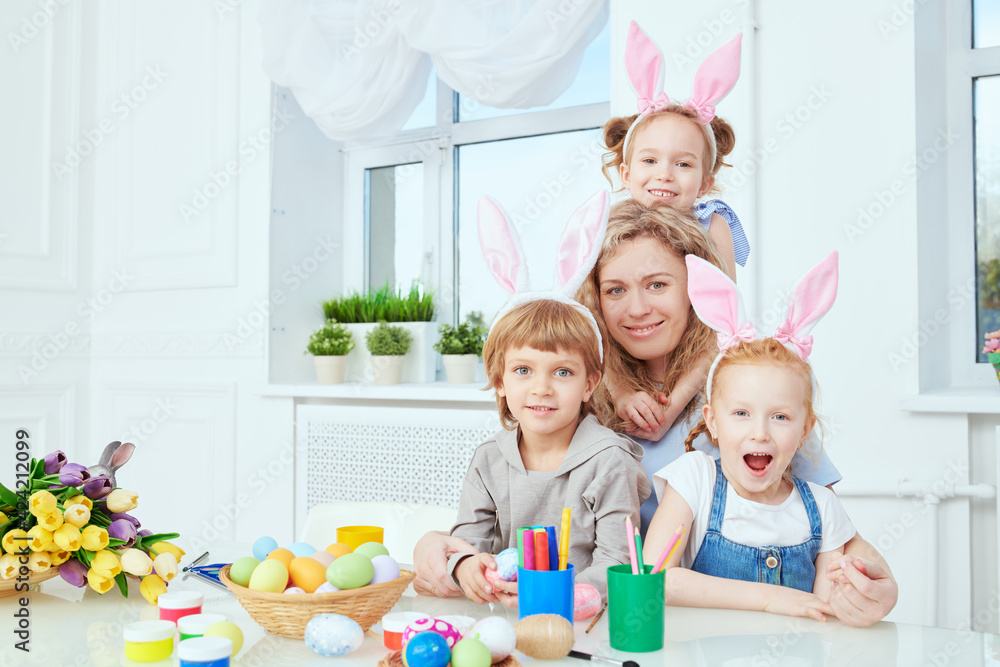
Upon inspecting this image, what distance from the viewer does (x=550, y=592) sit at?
2.91 feet

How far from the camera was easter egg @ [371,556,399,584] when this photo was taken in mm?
923

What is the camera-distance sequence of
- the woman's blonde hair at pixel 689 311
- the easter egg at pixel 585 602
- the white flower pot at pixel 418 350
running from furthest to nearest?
the white flower pot at pixel 418 350 < the woman's blonde hair at pixel 689 311 < the easter egg at pixel 585 602

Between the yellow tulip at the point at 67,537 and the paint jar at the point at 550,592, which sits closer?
the paint jar at the point at 550,592

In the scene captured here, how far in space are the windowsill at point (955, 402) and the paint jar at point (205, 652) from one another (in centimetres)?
167

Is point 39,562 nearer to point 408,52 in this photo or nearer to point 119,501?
point 119,501

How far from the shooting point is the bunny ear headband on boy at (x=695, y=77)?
120 centimetres

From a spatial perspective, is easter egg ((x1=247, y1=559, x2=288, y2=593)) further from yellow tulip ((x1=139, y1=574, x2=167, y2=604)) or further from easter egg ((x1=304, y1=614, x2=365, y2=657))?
yellow tulip ((x1=139, y1=574, x2=167, y2=604))

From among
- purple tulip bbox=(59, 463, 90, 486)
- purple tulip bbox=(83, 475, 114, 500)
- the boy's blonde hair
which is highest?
the boy's blonde hair

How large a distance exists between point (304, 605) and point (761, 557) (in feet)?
1.89

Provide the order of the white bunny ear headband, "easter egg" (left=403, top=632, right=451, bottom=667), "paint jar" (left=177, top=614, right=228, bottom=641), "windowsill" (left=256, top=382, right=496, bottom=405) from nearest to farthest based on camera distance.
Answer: "easter egg" (left=403, top=632, right=451, bottom=667), "paint jar" (left=177, top=614, right=228, bottom=641), the white bunny ear headband, "windowsill" (left=256, top=382, right=496, bottom=405)

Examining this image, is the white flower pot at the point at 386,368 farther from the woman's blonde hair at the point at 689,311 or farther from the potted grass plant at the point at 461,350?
the woman's blonde hair at the point at 689,311

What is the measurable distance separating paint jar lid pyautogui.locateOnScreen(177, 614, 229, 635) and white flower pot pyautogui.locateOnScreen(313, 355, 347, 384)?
1929 millimetres

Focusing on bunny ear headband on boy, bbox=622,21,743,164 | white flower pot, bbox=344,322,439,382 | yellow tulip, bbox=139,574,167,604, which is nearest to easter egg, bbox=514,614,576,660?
yellow tulip, bbox=139,574,167,604

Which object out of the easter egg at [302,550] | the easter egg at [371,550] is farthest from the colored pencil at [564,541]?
the easter egg at [302,550]
